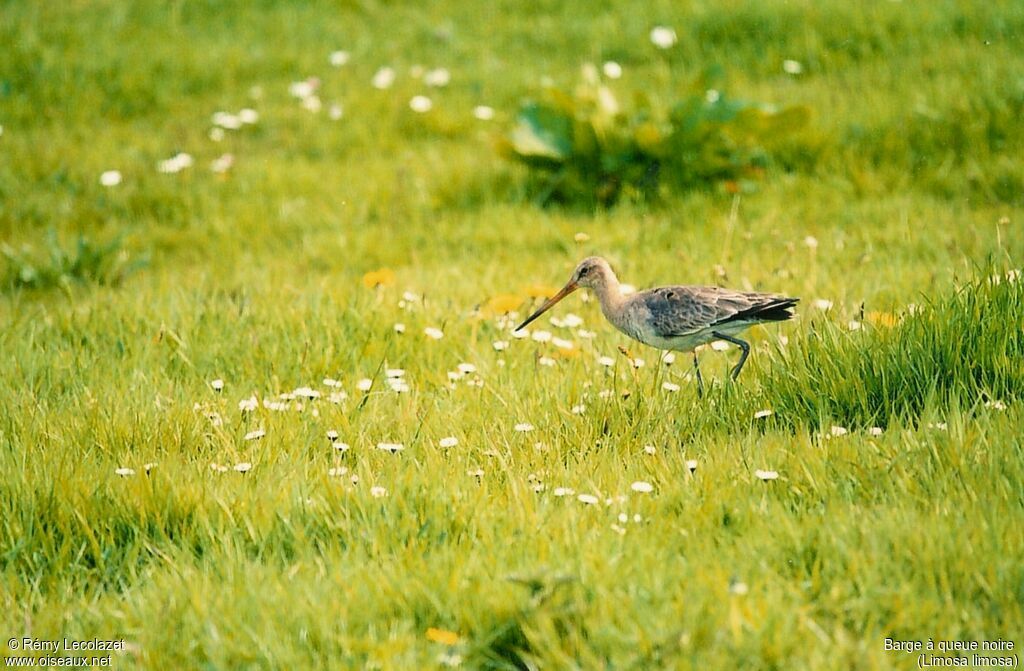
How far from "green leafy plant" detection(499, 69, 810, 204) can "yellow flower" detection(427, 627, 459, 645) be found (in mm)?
5131

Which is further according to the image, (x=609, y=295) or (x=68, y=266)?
(x=68, y=266)

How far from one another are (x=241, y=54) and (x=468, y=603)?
829cm

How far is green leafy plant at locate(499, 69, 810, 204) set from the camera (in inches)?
314

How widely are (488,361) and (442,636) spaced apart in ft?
7.94

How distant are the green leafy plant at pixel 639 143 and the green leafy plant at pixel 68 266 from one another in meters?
2.73

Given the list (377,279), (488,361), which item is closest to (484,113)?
(377,279)

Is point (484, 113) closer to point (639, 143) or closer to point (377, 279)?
point (639, 143)

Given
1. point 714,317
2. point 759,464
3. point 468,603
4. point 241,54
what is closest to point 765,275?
point 714,317

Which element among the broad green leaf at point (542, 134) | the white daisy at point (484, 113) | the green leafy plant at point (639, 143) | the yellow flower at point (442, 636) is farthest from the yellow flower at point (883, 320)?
the white daisy at point (484, 113)

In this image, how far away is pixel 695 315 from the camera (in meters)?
5.12

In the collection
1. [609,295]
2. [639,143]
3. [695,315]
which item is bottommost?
[639,143]

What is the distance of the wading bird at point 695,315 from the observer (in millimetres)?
5078

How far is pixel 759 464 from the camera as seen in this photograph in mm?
4051

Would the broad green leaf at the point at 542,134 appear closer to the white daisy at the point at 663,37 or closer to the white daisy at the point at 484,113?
the white daisy at the point at 484,113
